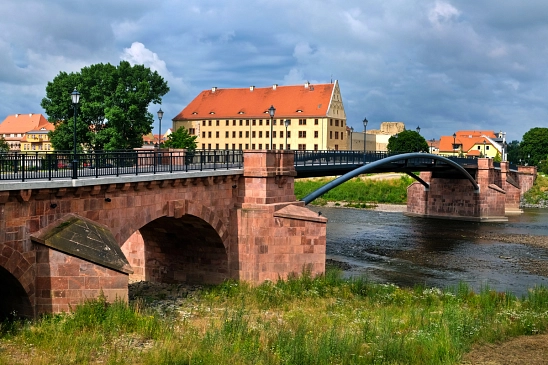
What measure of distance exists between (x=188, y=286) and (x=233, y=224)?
3164 mm

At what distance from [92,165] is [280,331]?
8.55m

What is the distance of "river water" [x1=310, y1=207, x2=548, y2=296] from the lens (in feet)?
96.6

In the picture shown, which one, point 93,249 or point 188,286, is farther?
point 188,286

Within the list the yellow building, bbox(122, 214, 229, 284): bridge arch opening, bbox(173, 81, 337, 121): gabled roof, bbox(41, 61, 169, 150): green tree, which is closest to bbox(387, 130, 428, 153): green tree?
the yellow building

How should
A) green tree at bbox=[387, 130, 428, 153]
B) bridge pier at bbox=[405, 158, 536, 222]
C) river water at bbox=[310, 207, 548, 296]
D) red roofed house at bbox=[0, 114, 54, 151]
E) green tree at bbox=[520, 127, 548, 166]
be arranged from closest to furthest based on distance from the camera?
river water at bbox=[310, 207, 548, 296], bridge pier at bbox=[405, 158, 536, 222], green tree at bbox=[387, 130, 428, 153], green tree at bbox=[520, 127, 548, 166], red roofed house at bbox=[0, 114, 54, 151]

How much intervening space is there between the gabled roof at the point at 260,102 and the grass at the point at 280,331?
70707 mm

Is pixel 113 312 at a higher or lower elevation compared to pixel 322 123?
lower

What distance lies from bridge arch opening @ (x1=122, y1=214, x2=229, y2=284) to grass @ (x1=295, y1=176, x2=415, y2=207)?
133ft

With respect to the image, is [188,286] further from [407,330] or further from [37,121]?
[37,121]

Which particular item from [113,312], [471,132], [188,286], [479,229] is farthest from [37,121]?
[113,312]

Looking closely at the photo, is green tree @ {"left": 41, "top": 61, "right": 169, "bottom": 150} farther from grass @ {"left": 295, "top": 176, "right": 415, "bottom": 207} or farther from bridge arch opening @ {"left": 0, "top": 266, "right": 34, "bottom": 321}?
bridge arch opening @ {"left": 0, "top": 266, "right": 34, "bottom": 321}

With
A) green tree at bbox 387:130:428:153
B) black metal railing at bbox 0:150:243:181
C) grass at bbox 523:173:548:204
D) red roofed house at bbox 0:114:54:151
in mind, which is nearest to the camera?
black metal railing at bbox 0:150:243:181

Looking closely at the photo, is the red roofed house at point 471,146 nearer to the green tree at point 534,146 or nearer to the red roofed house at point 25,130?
the green tree at point 534,146

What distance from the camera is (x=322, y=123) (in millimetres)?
91062
